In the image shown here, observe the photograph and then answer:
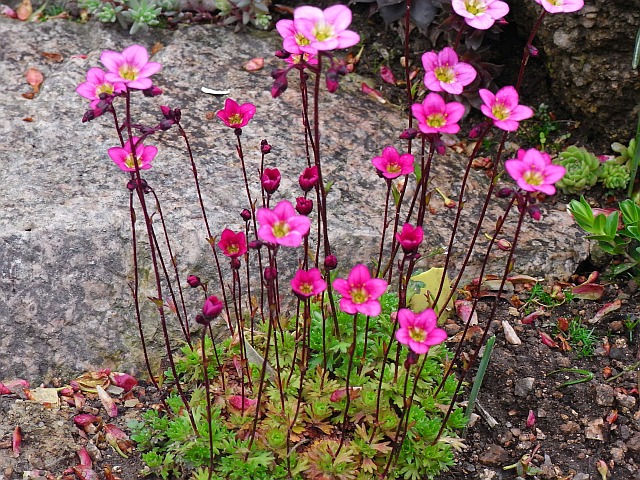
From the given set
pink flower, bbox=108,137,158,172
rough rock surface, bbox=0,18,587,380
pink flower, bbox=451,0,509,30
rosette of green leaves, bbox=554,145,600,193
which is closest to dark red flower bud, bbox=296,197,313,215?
pink flower, bbox=108,137,158,172

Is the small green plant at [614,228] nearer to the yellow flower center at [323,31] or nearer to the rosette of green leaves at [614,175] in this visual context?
the rosette of green leaves at [614,175]

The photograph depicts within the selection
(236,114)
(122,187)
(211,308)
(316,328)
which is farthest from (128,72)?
(122,187)

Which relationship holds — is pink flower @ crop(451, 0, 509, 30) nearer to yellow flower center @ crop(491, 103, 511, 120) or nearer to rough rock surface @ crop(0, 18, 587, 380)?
yellow flower center @ crop(491, 103, 511, 120)

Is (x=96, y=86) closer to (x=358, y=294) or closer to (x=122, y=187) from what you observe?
(x=358, y=294)

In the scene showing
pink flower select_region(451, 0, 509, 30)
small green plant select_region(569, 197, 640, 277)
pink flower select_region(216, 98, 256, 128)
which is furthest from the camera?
small green plant select_region(569, 197, 640, 277)

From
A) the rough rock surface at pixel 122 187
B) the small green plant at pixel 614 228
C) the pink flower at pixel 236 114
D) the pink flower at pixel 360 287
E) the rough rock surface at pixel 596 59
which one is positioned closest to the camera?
the pink flower at pixel 360 287

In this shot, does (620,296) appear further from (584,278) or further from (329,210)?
(329,210)

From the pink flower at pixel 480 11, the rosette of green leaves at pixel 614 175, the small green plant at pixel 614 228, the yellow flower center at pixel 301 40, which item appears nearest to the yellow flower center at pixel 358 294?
the yellow flower center at pixel 301 40
